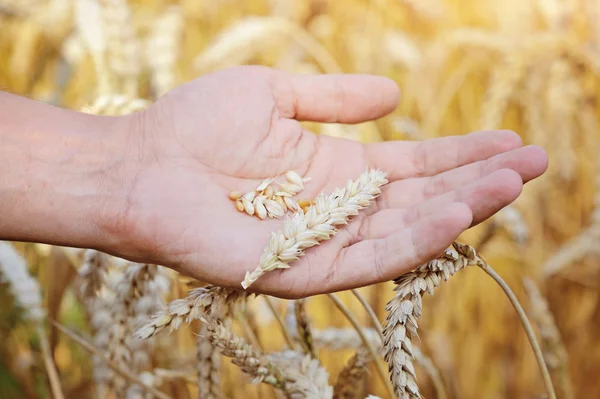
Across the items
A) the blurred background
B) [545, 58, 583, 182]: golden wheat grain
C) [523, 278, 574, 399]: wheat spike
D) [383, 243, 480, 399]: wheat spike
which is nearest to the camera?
[383, 243, 480, 399]: wheat spike

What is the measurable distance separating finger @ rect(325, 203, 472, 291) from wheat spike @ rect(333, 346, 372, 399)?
3.6 inches

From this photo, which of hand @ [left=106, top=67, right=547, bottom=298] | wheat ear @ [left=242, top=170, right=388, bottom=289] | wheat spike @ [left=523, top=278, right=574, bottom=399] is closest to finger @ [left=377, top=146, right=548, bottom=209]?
hand @ [left=106, top=67, right=547, bottom=298]

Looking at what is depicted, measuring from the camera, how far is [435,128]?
1798 millimetres

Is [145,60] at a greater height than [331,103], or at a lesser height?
greater

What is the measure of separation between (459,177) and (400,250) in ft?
0.68

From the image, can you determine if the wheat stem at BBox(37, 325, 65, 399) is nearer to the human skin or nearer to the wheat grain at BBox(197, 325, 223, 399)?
the human skin

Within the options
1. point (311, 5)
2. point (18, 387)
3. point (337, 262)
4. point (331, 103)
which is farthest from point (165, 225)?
point (311, 5)

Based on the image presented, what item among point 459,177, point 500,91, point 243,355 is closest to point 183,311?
point 243,355

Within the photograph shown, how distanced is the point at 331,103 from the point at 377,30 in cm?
81

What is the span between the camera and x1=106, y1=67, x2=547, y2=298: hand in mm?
850

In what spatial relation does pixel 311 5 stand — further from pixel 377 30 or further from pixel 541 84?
pixel 541 84

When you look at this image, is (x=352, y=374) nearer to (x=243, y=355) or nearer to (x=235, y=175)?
(x=243, y=355)

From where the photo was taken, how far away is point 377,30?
190cm

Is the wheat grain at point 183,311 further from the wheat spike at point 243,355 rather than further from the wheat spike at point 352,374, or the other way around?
the wheat spike at point 352,374
